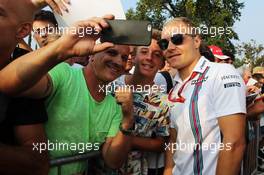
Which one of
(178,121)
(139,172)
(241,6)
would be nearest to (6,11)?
(178,121)

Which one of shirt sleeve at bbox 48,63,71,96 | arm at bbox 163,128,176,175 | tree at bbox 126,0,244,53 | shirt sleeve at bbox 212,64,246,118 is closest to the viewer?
shirt sleeve at bbox 48,63,71,96

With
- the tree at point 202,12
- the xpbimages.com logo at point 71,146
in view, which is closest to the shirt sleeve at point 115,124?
the xpbimages.com logo at point 71,146

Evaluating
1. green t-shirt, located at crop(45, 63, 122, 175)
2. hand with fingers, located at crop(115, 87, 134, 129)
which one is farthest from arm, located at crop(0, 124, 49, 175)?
hand with fingers, located at crop(115, 87, 134, 129)

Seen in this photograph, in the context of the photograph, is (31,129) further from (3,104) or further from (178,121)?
(178,121)

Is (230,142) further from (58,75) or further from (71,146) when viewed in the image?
(58,75)

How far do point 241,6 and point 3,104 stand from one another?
35315 millimetres

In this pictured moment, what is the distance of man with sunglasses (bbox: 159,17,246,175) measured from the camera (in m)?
2.57

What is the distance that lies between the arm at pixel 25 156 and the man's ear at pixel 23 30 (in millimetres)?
393

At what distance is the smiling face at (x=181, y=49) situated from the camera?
2.93m

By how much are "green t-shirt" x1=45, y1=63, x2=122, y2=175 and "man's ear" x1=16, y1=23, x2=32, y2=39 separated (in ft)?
1.37

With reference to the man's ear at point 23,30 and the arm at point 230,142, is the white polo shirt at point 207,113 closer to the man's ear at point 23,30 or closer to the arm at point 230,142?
the arm at point 230,142

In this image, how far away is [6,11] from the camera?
5.46ft

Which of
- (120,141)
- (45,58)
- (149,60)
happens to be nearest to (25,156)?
(45,58)

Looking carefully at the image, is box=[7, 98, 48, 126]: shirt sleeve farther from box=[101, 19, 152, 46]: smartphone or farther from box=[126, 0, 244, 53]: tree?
box=[126, 0, 244, 53]: tree
